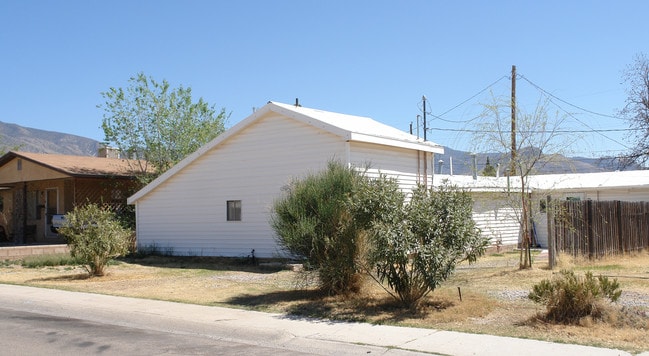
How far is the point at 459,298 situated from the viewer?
39.2 feet

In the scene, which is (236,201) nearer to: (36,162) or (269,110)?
(269,110)

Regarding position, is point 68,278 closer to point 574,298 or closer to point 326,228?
point 326,228

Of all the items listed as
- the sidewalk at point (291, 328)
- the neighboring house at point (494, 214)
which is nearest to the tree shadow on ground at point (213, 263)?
the sidewalk at point (291, 328)

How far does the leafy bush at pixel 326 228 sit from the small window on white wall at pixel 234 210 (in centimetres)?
757

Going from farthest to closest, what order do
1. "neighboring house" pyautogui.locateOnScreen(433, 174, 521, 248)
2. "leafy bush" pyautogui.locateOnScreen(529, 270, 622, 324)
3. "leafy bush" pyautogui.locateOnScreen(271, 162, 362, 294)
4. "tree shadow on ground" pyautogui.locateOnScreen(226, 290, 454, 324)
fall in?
"neighboring house" pyautogui.locateOnScreen(433, 174, 521, 248) → "leafy bush" pyautogui.locateOnScreen(271, 162, 362, 294) → "tree shadow on ground" pyautogui.locateOnScreen(226, 290, 454, 324) → "leafy bush" pyautogui.locateOnScreen(529, 270, 622, 324)

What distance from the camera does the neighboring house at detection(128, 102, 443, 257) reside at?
61.7ft

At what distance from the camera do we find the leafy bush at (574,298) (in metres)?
9.65

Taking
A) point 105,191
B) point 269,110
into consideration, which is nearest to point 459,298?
point 269,110

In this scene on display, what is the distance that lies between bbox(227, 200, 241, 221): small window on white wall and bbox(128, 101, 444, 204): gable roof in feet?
6.83

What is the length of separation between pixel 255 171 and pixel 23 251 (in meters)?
9.62

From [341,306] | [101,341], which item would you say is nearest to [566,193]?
[341,306]

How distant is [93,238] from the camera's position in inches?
692

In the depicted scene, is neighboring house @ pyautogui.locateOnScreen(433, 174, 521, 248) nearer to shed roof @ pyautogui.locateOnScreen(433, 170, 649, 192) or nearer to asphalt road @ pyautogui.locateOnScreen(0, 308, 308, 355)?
shed roof @ pyautogui.locateOnScreen(433, 170, 649, 192)

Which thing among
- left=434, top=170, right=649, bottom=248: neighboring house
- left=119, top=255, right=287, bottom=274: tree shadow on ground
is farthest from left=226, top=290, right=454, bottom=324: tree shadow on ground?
left=434, top=170, right=649, bottom=248: neighboring house
